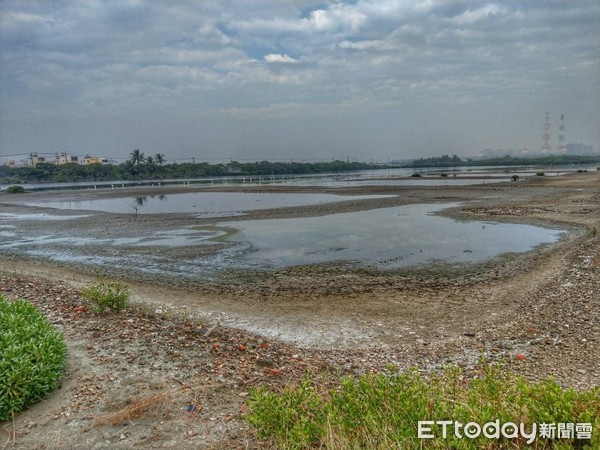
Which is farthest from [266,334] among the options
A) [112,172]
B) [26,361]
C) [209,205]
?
[112,172]

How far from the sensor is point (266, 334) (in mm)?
8477

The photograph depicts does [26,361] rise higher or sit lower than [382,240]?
higher

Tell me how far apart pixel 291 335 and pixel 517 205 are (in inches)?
1157

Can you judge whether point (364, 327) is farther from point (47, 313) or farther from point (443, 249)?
point (443, 249)

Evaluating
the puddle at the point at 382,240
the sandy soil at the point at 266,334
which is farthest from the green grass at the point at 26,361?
the puddle at the point at 382,240

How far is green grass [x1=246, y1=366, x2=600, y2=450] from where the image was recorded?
3.39 meters

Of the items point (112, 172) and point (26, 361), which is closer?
point (26, 361)

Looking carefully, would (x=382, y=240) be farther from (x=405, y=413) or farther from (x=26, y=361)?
(x=26, y=361)

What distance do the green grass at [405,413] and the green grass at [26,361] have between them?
2.89 meters

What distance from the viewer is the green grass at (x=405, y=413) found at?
11.1 ft

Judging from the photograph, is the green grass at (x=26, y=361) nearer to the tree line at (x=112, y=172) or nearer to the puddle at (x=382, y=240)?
the puddle at (x=382, y=240)

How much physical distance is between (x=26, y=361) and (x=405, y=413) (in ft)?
15.0

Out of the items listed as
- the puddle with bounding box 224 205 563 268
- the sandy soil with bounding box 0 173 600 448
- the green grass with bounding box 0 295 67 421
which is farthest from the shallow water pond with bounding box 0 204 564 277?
the green grass with bounding box 0 295 67 421

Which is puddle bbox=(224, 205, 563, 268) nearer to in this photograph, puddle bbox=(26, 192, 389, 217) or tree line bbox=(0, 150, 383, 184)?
puddle bbox=(26, 192, 389, 217)
